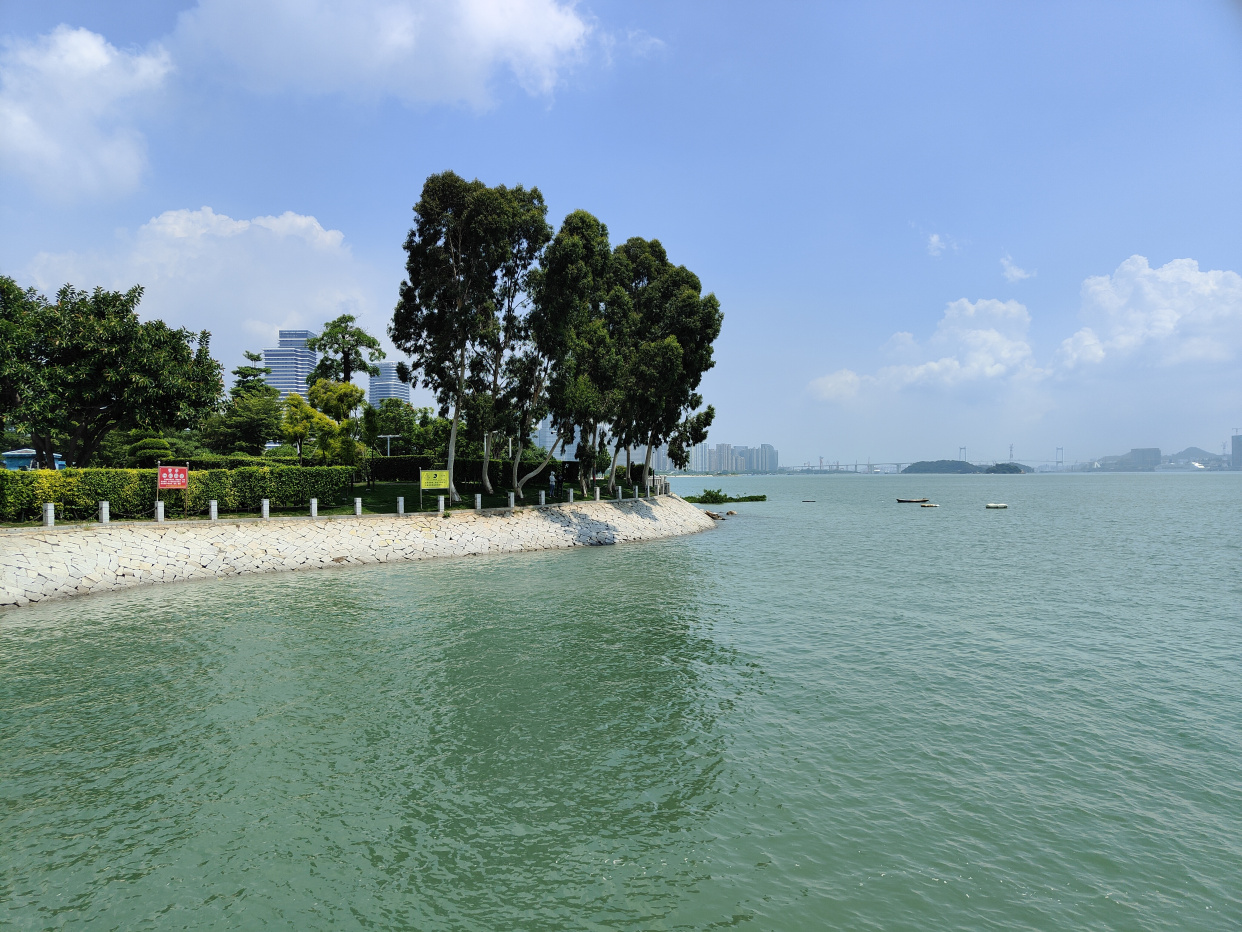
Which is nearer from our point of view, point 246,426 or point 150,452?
point 150,452

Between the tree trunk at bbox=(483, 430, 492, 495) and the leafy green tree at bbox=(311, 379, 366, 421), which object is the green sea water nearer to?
the tree trunk at bbox=(483, 430, 492, 495)

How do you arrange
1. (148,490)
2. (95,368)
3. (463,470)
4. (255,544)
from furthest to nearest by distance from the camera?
(463,470)
(95,368)
(148,490)
(255,544)

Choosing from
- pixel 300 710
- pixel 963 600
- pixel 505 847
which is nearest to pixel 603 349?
pixel 963 600

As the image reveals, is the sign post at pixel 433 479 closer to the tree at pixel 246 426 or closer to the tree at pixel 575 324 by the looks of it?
the tree at pixel 575 324

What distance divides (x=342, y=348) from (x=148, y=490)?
84.7 feet

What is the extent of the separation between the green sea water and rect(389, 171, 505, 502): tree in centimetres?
1979

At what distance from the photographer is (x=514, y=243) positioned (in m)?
36.2

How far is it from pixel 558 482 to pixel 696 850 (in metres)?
42.9

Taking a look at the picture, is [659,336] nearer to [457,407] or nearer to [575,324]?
[575,324]

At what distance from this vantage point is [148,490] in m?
26.9

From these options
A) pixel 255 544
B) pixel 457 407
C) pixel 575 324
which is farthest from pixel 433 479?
pixel 575 324

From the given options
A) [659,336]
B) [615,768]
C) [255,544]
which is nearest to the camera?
[615,768]

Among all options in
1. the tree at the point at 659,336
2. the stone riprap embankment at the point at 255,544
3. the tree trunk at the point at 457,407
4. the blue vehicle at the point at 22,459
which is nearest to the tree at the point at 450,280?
the tree trunk at the point at 457,407

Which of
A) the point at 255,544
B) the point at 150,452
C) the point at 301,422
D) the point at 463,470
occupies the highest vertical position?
the point at 301,422
